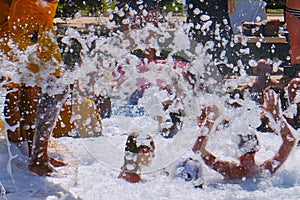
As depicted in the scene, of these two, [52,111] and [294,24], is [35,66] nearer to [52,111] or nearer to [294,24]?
[52,111]

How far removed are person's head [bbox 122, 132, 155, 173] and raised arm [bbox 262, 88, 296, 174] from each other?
0.56 metres

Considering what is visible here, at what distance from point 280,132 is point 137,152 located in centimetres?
75

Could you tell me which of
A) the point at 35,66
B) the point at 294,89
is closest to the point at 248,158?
the point at 294,89

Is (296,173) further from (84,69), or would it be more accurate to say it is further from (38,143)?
(84,69)

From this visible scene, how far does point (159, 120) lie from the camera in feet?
14.6

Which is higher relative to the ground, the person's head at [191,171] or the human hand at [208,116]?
the human hand at [208,116]

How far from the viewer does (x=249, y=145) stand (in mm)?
3447

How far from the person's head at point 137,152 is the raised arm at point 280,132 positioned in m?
0.56

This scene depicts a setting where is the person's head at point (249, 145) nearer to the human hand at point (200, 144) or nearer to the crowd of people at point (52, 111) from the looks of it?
the crowd of people at point (52, 111)

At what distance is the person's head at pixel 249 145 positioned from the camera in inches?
135

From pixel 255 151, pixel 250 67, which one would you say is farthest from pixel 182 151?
pixel 250 67

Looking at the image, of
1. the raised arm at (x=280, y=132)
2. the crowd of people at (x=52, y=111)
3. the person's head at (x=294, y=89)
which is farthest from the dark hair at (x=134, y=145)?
the person's head at (x=294, y=89)

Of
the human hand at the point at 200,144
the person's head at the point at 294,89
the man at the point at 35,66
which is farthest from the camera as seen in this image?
the person's head at the point at 294,89

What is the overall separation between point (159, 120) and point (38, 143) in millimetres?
1540
